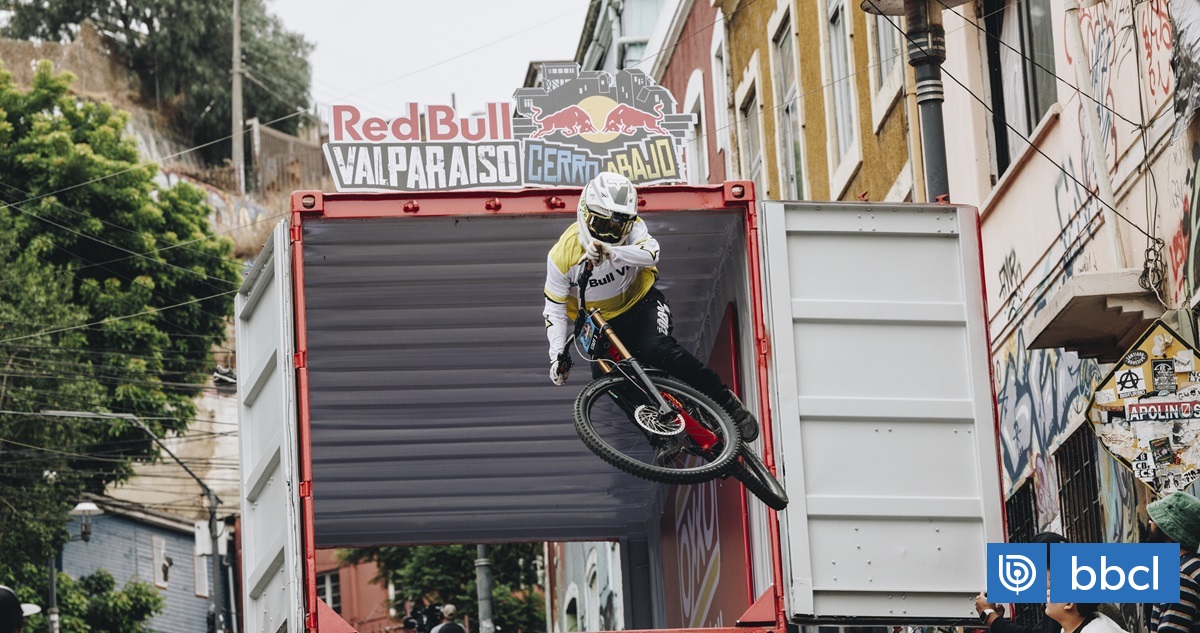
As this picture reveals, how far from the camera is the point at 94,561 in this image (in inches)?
1706

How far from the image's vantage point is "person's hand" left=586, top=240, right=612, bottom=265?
9750mm

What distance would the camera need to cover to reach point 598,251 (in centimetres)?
980

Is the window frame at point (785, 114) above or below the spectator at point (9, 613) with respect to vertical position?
above

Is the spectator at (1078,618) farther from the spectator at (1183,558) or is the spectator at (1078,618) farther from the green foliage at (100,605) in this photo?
the green foliage at (100,605)

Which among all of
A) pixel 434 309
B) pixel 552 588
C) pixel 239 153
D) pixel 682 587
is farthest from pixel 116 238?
pixel 434 309

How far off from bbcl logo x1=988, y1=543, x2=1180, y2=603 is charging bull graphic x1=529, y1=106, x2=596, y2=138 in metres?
5.08

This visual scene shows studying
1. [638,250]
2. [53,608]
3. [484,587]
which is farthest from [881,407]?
[53,608]

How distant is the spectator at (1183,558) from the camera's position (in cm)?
758

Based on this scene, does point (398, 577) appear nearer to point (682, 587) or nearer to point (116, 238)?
point (116, 238)

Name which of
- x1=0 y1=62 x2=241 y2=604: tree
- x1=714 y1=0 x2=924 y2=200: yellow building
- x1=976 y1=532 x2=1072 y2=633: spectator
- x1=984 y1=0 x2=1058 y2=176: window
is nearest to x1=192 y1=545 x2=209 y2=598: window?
x1=0 y1=62 x2=241 y2=604: tree

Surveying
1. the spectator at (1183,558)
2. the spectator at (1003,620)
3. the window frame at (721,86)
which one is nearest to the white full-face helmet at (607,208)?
the spectator at (1003,620)

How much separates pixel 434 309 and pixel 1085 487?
4.39 m

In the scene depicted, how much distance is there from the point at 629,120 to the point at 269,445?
298cm

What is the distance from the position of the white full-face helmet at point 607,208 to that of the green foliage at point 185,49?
5707cm
